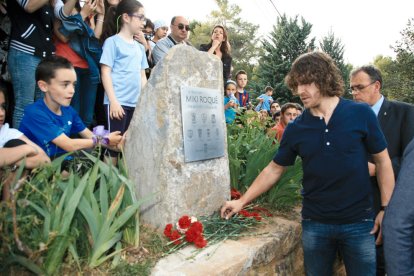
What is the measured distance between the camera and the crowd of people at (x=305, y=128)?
6.33ft

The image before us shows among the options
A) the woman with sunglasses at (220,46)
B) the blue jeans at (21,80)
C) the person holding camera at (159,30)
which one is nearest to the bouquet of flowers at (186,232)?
the blue jeans at (21,80)

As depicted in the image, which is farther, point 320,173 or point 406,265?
point 320,173

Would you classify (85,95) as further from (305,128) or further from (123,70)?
(305,128)

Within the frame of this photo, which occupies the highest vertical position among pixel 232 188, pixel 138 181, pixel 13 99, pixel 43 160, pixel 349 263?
pixel 13 99

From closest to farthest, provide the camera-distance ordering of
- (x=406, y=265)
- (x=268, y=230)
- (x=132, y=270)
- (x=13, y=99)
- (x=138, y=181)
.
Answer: (x=406, y=265), (x=132, y=270), (x=138, y=181), (x=268, y=230), (x=13, y=99)

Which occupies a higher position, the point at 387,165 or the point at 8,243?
the point at 387,165

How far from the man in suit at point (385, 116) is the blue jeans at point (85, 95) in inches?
88.4

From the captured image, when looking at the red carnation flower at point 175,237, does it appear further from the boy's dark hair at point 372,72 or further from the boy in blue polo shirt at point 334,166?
the boy's dark hair at point 372,72

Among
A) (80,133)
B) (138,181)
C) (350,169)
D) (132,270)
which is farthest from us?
(80,133)

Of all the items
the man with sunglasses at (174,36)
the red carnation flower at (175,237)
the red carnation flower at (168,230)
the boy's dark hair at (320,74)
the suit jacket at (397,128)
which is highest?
the man with sunglasses at (174,36)

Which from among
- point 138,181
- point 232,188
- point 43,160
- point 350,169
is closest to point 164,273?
point 138,181

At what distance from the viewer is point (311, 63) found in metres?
2.04

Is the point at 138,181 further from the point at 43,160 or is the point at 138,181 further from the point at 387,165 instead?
the point at 387,165

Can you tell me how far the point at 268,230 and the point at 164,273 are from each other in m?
0.96
